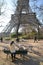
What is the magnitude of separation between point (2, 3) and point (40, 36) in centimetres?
1878

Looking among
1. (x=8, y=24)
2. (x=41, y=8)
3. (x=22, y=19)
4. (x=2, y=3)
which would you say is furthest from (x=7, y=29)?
(x=41, y=8)

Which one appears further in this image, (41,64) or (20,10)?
(20,10)

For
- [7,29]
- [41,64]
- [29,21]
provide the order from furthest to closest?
[7,29] → [29,21] → [41,64]

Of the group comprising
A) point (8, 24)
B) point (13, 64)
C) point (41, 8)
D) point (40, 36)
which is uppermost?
point (41, 8)

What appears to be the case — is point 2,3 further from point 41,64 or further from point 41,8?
point 41,64

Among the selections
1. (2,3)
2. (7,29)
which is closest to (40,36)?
(7,29)

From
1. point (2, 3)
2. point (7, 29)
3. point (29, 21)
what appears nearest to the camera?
point (2, 3)

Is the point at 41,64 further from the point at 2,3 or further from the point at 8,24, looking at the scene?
the point at 8,24

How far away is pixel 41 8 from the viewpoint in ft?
42.1

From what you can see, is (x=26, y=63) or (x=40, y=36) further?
(x=40, y=36)

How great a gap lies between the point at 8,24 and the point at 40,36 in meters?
7.56

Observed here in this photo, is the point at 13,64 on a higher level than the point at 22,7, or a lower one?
lower

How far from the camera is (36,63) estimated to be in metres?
11.8

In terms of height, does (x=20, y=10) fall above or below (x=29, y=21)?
above
